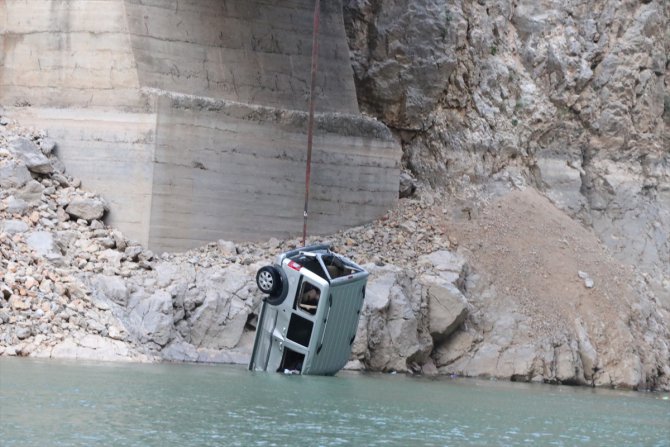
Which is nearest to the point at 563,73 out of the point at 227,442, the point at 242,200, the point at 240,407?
the point at 242,200

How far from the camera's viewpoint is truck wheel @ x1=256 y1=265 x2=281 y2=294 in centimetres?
2170

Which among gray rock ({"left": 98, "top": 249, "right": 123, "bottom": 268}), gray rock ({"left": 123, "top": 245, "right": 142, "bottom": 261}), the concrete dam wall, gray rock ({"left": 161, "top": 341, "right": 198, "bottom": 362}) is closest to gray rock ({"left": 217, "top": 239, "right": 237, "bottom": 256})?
the concrete dam wall

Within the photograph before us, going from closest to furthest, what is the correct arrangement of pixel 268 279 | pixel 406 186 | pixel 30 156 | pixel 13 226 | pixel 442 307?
pixel 268 279 < pixel 13 226 < pixel 30 156 < pixel 442 307 < pixel 406 186

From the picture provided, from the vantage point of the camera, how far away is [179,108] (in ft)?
85.4

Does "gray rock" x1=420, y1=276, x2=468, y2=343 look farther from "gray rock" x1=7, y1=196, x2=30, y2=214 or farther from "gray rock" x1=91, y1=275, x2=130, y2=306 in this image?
"gray rock" x1=7, y1=196, x2=30, y2=214

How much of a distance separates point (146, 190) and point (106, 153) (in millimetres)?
1074

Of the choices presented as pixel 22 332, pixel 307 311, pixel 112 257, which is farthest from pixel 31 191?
pixel 307 311

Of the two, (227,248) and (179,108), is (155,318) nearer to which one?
(227,248)

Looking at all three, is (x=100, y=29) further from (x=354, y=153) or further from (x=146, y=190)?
(x=354, y=153)

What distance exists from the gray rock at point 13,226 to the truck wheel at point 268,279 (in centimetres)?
484

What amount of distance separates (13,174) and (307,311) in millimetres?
6581

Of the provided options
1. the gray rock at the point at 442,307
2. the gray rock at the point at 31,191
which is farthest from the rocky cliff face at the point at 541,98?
the gray rock at the point at 31,191

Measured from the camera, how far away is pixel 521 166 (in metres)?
33.5

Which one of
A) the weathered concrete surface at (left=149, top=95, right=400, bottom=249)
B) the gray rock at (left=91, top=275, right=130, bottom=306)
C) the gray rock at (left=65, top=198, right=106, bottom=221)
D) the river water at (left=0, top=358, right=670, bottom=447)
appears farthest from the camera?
the weathered concrete surface at (left=149, top=95, right=400, bottom=249)
